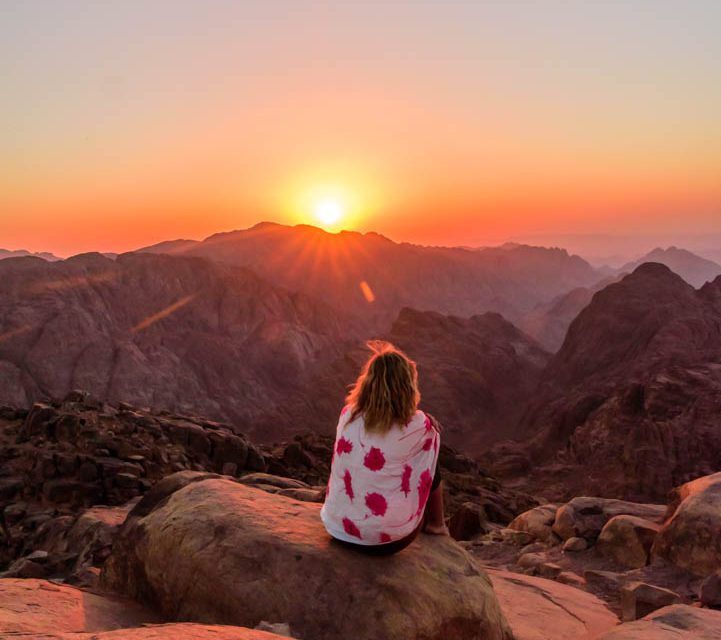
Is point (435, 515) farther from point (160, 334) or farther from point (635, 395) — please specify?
point (160, 334)

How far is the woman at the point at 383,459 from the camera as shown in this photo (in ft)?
16.5

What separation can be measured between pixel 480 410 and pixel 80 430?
6829cm

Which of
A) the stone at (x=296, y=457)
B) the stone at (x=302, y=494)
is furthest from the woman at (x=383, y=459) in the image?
the stone at (x=296, y=457)

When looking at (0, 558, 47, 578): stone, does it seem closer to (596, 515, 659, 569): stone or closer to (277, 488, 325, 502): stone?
(277, 488, 325, 502): stone

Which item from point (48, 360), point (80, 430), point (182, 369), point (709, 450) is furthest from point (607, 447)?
point (48, 360)

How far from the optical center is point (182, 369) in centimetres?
8838

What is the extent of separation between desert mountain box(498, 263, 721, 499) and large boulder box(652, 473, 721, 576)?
35.7 m

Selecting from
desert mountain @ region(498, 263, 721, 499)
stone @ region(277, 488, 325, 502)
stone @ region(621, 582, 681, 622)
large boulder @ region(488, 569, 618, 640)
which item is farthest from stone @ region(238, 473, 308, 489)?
desert mountain @ region(498, 263, 721, 499)

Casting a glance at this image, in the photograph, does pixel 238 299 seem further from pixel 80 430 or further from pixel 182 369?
pixel 80 430

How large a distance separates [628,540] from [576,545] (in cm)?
109

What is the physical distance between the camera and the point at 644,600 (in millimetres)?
7844

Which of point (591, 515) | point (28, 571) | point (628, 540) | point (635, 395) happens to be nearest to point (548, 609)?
point (628, 540)

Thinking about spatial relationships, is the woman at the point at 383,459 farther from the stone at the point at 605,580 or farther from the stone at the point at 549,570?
the stone at the point at 549,570

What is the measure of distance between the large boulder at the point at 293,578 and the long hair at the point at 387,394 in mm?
1402
